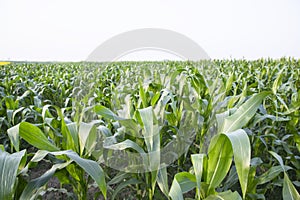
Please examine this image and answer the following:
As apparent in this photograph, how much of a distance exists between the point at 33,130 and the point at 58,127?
736 millimetres

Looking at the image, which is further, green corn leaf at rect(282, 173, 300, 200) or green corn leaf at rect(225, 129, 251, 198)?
green corn leaf at rect(282, 173, 300, 200)

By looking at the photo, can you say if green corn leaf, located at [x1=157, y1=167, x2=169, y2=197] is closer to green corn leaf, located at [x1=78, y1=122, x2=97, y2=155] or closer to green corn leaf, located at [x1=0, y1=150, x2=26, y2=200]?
green corn leaf, located at [x1=78, y1=122, x2=97, y2=155]

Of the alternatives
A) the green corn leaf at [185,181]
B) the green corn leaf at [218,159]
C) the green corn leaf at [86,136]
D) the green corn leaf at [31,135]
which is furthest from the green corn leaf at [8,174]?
the green corn leaf at [218,159]

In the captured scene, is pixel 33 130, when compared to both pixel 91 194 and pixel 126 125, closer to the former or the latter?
pixel 126 125

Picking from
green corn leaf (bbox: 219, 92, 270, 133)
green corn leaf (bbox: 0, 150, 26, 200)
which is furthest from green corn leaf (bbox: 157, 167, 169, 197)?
green corn leaf (bbox: 0, 150, 26, 200)

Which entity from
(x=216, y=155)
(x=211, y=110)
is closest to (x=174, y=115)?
(x=211, y=110)

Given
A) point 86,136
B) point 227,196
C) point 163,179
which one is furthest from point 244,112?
point 86,136

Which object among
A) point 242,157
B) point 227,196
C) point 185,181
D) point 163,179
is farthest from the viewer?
point 163,179

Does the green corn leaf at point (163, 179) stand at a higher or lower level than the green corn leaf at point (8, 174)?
lower

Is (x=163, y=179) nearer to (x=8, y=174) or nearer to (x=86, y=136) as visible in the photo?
(x=86, y=136)

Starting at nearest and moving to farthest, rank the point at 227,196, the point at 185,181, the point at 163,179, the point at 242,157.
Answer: the point at 242,157 → the point at 227,196 → the point at 185,181 → the point at 163,179

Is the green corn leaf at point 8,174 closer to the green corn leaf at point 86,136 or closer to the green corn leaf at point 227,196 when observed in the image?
the green corn leaf at point 86,136

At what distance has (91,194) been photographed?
2385 mm

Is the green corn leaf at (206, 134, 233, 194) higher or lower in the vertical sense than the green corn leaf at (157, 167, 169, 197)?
higher
